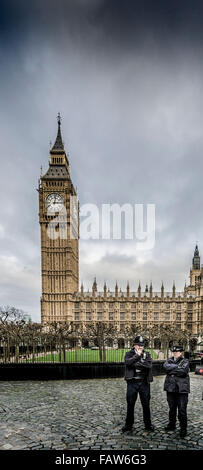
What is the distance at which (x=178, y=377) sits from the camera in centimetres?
626

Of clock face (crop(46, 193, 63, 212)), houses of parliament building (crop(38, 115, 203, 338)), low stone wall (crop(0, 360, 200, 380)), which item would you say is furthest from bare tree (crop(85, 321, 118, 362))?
clock face (crop(46, 193, 63, 212))

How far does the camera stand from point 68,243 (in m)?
74.3

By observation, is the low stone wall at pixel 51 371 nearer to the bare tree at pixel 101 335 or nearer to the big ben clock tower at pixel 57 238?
the bare tree at pixel 101 335

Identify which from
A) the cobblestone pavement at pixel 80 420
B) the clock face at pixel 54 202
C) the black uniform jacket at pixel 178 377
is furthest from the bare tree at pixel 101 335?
the clock face at pixel 54 202

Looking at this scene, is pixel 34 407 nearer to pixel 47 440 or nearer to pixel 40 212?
pixel 47 440

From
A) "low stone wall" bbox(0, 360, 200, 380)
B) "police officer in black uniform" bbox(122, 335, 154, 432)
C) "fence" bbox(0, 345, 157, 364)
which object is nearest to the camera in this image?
"police officer in black uniform" bbox(122, 335, 154, 432)

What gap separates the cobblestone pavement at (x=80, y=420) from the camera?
5.70m

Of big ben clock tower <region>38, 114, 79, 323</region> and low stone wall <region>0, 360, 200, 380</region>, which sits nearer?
low stone wall <region>0, 360, 200, 380</region>

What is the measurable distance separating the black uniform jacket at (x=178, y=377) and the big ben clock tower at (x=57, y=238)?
65552 mm

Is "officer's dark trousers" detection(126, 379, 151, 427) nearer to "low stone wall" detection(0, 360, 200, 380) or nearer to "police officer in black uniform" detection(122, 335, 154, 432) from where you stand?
"police officer in black uniform" detection(122, 335, 154, 432)

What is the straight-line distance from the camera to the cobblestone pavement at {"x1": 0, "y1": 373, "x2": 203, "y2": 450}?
224 inches

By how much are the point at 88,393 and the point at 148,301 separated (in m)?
61.5

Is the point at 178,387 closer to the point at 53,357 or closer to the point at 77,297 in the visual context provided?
the point at 53,357
